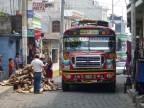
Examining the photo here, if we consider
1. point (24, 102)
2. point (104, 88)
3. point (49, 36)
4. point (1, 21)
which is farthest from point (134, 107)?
point (49, 36)

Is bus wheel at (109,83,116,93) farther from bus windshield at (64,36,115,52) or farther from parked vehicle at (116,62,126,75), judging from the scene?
parked vehicle at (116,62,126,75)

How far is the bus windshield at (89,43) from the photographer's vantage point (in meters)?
20.2

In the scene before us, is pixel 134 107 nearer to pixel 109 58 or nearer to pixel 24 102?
pixel 24 102

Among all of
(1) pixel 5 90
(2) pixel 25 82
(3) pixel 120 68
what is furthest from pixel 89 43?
(3) pixel 120 68

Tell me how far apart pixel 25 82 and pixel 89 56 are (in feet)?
10.9

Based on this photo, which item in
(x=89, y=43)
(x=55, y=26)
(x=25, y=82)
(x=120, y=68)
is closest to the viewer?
(x=89, y=43)

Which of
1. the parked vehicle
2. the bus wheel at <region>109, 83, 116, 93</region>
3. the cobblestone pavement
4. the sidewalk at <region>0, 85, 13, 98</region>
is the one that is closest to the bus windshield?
the bus wheel at <region>109, 83, 116, 93</region>

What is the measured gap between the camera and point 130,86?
1903 centimetres

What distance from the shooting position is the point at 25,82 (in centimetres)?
2062

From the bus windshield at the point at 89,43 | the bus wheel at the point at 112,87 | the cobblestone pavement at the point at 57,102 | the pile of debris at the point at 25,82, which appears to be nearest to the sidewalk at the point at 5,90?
the cobblestone pavement at the point at 57,102

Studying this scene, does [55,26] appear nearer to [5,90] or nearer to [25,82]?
[25,82]

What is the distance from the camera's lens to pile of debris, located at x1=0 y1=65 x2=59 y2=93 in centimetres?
2047

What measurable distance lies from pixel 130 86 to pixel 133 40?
205 cm

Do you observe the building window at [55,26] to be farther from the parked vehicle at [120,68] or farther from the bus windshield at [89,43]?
the bus windshield at [89,43]
